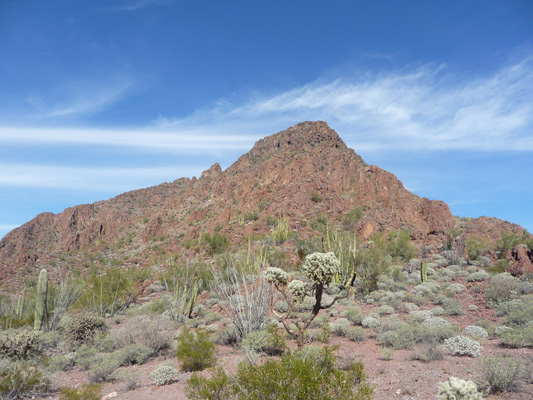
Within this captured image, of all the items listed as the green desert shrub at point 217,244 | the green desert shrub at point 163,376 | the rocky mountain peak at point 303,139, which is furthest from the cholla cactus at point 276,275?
the rocky mountain peak at point 303,139

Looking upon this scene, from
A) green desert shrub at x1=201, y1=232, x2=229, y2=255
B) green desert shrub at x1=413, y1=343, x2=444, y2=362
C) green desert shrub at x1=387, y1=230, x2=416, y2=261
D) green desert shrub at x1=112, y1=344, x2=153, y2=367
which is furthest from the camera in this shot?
green desert shrub at x1=201, y1=232, x2=229, y2=255

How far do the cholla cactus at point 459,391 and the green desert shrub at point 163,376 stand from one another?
5.59 m

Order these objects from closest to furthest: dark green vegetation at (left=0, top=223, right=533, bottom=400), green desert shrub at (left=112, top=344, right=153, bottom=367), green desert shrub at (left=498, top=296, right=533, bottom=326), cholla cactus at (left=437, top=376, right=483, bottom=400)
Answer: cholla cactus at (left=437, top=376, right=483, bottom=400), dark green vegetation at (left=0, top=223, right=533, bottom=400), green desert shrub at (left=112, top=344, right=153, bottom=367), green desert shrub at (left=498, top=296, right=533, bottom=326)

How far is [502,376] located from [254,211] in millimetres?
30998

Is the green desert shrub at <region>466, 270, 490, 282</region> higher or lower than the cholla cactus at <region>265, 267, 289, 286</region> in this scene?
lower

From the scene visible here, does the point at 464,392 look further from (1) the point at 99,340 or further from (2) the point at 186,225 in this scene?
(2) the point at 186,225

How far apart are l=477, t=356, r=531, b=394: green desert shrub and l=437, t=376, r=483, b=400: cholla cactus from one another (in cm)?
262

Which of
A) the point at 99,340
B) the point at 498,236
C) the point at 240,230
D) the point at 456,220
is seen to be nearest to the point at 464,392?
the point at 99,340

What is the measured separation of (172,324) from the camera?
12.2 metres

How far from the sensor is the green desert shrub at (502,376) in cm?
558

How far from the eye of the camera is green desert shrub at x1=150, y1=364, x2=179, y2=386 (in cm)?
692

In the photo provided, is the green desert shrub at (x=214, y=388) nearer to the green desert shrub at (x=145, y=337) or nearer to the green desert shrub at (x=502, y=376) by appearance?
the green desert shrub at (x=502, y=376)

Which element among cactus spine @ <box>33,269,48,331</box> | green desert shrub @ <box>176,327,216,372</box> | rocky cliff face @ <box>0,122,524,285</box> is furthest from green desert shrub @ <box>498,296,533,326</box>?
rocky cliff face @ <box>0,122,524,285</box>

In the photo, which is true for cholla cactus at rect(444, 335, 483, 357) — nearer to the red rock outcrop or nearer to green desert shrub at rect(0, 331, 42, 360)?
the red rock outcrop
